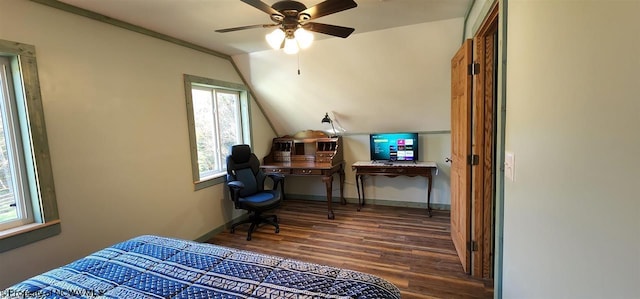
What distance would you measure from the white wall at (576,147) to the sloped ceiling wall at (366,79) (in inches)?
75.2

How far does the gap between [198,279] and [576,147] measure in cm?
164

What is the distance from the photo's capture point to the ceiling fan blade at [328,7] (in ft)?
5.74

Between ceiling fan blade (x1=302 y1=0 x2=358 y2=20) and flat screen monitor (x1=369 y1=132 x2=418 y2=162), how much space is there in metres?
2.68

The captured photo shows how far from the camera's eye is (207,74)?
3570mm

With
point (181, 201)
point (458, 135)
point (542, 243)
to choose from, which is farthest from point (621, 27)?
point (181, 201)

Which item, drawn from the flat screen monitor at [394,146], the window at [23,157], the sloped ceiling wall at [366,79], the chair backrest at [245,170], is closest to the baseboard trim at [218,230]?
the chair backrest at [245,170]

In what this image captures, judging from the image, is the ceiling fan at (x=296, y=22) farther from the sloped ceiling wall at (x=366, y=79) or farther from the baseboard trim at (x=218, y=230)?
the baseboard trim at (x=218, y=230)

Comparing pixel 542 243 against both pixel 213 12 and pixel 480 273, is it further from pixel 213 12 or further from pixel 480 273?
pixel 213 12

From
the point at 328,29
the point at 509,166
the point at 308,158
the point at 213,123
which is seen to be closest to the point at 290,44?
the point at 328,29

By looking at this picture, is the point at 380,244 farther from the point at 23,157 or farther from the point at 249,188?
the point at 23,157

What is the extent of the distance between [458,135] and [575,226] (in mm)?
1984

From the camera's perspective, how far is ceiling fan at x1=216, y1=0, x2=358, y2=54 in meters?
1.83

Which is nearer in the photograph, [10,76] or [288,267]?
[288,267]

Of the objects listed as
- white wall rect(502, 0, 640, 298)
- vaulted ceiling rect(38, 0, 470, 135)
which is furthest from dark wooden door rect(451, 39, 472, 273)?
white wall rect(502, 0, 640, 298)
